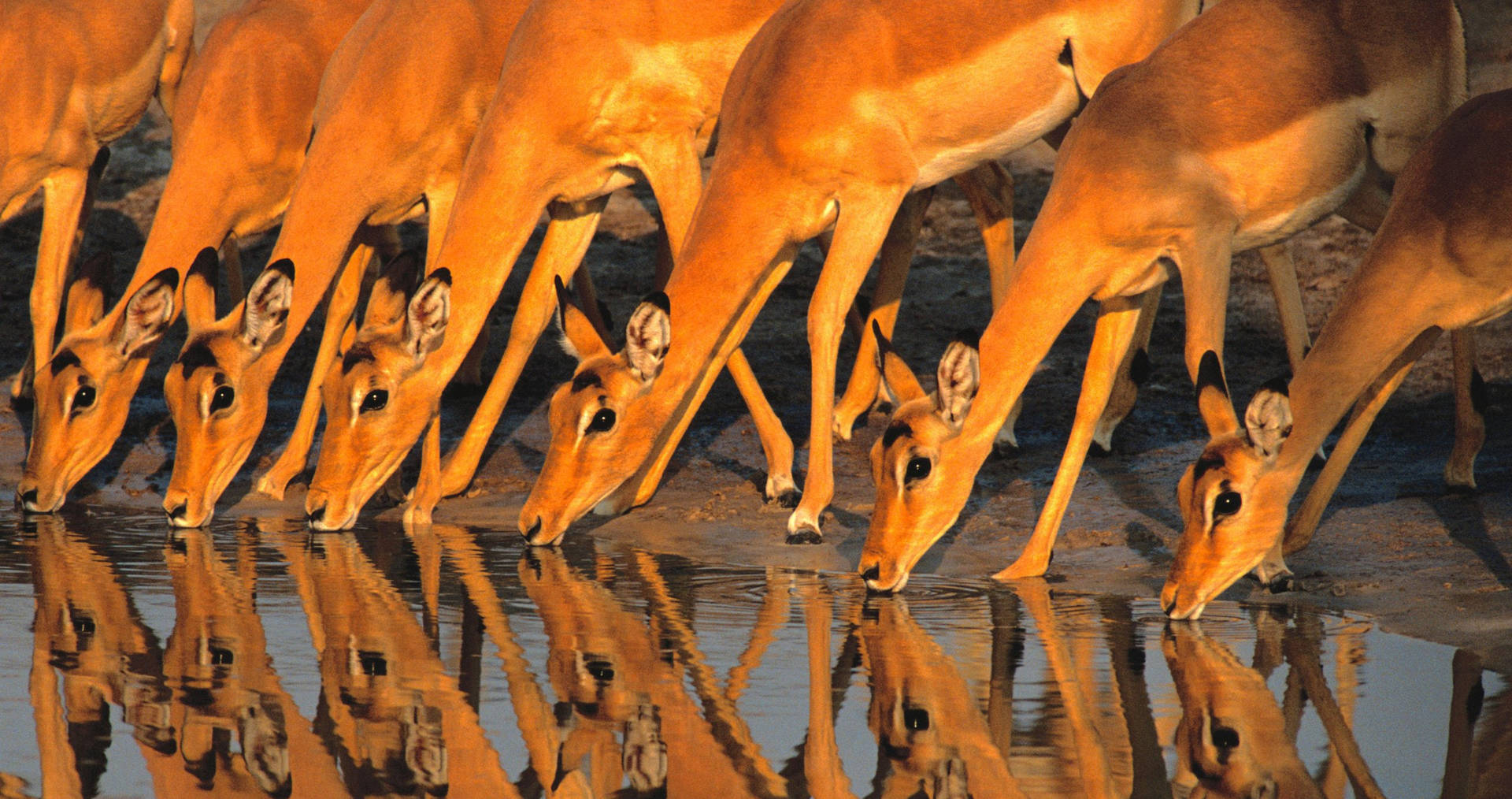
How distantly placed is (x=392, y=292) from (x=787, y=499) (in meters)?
2.36

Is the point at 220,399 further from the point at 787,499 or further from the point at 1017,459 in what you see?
the point at 1017,459

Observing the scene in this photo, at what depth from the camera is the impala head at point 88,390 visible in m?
9.55

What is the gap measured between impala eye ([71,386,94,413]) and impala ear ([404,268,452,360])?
1.99 m

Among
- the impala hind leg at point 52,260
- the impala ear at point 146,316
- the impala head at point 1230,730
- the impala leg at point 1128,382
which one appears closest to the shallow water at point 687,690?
the impala head at point 1230,730

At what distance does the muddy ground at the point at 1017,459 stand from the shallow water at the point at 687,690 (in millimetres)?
569

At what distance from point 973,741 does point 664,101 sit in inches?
212

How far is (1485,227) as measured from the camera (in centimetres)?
731

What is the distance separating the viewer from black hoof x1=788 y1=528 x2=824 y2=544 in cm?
845

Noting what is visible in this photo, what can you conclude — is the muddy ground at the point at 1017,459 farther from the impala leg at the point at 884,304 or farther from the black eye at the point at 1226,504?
the black eye at the point at 1226,504

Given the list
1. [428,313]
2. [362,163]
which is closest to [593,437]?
A: [428,313]

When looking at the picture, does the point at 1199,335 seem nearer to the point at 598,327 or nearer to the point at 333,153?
the point at 598,327

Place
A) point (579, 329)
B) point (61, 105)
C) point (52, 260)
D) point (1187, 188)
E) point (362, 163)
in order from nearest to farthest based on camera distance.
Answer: point (1187, 188)
point (579, 329)
point (362, 163)
point (52, 260)
point (61, 105)

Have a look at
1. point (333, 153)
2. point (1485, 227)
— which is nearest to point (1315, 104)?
point (1485, 227)

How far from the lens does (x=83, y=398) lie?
973 centimetres
